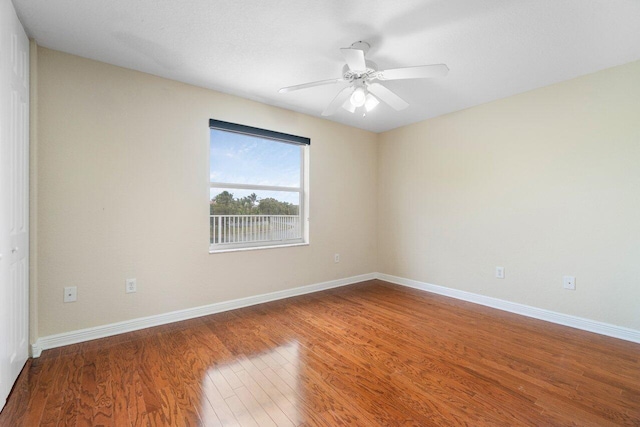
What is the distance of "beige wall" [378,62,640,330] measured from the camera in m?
2.47

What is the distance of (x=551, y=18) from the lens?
1.86 metres

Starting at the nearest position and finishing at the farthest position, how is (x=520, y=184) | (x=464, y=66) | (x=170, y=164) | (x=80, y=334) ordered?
(x=80, y=334)
(x=464, y=66)
(x=170, y=164)
(x=520, y=184)

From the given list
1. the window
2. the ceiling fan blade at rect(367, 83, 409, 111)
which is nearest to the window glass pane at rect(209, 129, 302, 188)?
the window

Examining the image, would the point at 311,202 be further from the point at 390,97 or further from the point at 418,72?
the point at 418,72

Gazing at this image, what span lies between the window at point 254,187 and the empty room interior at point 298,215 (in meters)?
0.03

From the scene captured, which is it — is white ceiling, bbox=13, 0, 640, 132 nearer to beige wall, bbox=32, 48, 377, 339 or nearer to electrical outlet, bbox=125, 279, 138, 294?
beige wall, bbox=32, 48, 377, 339

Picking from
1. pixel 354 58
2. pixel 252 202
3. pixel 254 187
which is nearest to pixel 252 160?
pixel 254 187

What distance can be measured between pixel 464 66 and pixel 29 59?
3401 millimetres

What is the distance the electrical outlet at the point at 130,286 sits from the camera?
2.52 metres

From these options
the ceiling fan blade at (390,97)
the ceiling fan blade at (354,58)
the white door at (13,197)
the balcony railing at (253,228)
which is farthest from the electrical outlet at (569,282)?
the white door at (13,197)

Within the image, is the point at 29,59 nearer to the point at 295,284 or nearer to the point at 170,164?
the point at 170,164

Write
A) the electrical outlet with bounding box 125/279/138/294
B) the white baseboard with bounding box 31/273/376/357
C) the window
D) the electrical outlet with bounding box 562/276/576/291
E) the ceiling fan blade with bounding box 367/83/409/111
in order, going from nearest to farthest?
the white baseboard with bounding box 31/273/376/357
the ceiling fan blade with bounding box 367/83/409/111
the electrical outlet with bounding box 125/279/138/294
the electrical outlet with bounding box 562/276/576/291
the window

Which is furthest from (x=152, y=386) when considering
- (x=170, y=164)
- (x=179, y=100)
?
(x=179, y=100)

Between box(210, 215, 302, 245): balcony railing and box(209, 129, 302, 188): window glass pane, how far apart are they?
16.7 inches
